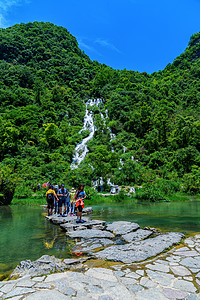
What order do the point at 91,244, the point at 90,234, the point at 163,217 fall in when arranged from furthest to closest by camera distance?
the point at 163,217 → the point at 90,234 → the point at 91,244

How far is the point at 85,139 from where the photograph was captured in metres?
38.4

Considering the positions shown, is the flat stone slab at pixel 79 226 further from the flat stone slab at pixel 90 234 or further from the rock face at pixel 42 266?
the rock face at pixel 42 266

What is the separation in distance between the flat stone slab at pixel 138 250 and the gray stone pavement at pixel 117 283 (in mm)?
317

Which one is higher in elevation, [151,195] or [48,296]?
[151,195]

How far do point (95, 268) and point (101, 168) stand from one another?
21.4 m

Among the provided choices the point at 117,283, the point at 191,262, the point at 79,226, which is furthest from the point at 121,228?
the point at 117,283

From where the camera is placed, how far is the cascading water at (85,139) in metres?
33.5

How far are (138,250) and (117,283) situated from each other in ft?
5.68

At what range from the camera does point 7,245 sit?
5.57m

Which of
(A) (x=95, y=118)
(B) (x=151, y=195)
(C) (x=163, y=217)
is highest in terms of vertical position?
(A) (x=95, y=118)

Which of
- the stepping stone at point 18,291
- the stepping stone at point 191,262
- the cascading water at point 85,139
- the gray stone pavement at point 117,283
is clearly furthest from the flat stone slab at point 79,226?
the cascading water at point 85,139

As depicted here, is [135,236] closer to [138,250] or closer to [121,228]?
[121,228]

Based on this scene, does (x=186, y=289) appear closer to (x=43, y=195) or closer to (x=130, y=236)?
(x=130, y=236)

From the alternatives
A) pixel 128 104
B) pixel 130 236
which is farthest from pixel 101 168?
pixel 128 104
